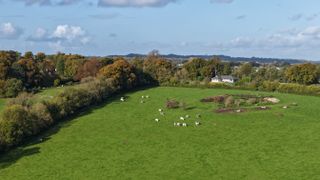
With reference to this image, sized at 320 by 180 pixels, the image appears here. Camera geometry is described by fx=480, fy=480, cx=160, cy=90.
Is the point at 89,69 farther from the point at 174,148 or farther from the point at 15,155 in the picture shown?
the point at 174,148

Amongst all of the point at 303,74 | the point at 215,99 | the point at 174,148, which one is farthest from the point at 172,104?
the point at 303,74

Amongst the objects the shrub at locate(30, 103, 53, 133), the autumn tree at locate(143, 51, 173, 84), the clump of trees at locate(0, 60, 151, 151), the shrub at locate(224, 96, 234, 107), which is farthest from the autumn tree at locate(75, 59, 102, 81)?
the shrub at locate(30, 103, 53, 133)

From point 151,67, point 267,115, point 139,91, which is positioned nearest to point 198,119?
point 267,115

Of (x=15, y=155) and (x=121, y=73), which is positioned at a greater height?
(x=121, y=73)

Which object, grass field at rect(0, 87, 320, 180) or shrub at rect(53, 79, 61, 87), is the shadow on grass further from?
shrub at rect(53, 79, 61, 87)

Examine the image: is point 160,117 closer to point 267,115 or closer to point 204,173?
point 267,115

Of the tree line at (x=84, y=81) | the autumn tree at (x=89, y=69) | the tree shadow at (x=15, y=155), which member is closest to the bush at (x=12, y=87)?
the tree line at (x=84, y=81)

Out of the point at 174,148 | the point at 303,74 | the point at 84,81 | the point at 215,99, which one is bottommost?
the point at 174,148

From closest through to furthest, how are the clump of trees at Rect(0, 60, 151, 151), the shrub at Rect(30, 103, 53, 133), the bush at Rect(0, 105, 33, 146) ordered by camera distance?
the bush at Rect(0, 105, 33, 146) → the clump of trees at Rect(0, 60, 151, 151) → the shrub at Rect(30, 103, 53, 133)

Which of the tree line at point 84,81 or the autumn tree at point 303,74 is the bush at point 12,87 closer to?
the tree line at point 84,81
